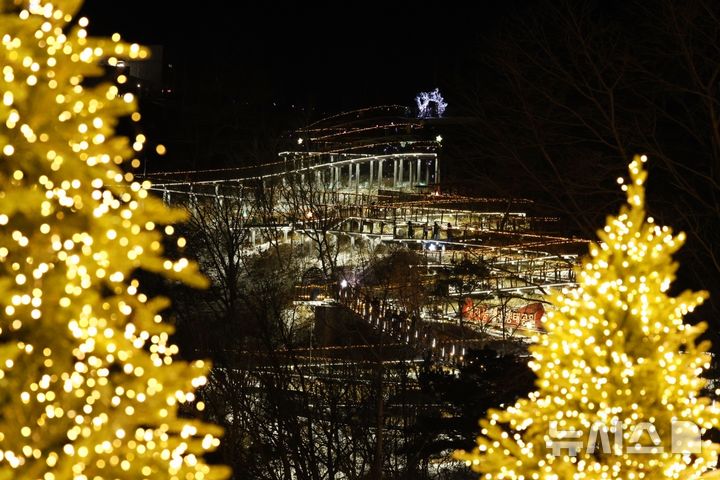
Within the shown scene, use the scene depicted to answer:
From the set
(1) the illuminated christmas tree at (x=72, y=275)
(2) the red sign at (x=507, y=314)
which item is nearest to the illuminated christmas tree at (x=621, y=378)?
(1) the illuminated christmas tree at (x=72, y=275)

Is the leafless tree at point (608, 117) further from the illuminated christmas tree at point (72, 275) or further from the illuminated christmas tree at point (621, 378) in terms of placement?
the illuminated christmas tree at point (72, 275)

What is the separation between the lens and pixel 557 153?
15.6 meters

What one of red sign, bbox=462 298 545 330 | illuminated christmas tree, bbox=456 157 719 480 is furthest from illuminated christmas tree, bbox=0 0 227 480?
red sign, bbox=462 298 545 330

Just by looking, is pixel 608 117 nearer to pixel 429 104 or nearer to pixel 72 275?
pixel 72 275

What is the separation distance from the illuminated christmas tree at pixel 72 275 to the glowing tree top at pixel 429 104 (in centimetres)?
4679

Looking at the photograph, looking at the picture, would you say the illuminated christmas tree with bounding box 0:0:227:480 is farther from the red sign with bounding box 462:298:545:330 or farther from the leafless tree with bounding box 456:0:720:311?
the red sign with bounding box 462:298:545:330

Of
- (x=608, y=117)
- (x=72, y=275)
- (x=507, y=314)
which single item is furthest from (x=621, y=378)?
(x=507, y=314)

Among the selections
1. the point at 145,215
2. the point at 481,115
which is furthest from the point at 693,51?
the point at 145,215

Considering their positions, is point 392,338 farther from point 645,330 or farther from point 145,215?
point 145,215

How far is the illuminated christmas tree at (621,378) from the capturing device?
6.54 meters

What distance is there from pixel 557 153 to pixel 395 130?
30.4 meters

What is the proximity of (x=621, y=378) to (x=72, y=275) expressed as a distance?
438 cm

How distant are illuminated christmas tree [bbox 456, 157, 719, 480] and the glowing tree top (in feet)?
142

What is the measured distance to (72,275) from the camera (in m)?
3.16
